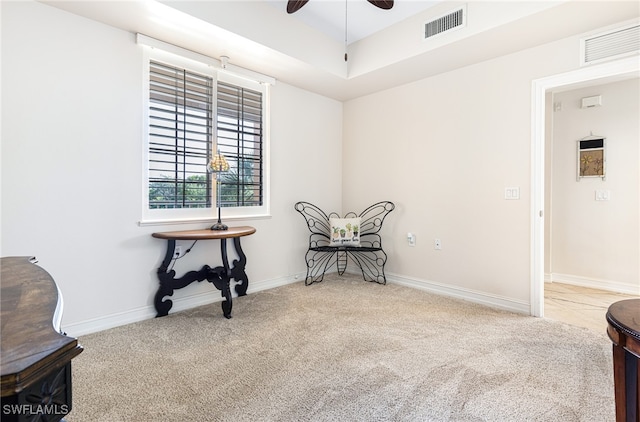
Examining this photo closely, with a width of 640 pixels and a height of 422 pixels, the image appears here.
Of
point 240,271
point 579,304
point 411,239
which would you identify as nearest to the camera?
point 579,304

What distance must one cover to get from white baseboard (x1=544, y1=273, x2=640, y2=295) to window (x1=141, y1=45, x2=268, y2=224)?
3.73 m

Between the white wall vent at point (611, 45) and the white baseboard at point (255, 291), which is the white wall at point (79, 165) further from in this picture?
the white wall vent at point (611, 45)

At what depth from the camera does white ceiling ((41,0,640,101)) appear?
7.56 ft

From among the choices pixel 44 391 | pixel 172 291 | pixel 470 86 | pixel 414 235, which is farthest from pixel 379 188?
pixel 44 391

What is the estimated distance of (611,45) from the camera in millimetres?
2439

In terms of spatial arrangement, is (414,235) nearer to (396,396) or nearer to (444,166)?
(444,166)

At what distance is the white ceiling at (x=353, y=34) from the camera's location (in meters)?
2.30

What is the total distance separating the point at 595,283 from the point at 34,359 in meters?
4.90

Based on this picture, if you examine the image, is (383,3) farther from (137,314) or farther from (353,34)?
(137,314)

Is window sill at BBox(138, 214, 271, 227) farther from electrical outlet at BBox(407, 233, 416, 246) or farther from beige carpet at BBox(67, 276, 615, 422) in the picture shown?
electrical outlet at BBox(407, 233, 416, 246)

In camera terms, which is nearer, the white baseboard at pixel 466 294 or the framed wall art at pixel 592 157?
the white baseboard at pixel 466 294

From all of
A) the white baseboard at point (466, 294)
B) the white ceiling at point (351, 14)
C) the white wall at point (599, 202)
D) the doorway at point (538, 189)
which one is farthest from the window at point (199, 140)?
the white wall at point (599, 202)

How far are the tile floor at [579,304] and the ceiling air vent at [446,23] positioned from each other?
2679 millimetres

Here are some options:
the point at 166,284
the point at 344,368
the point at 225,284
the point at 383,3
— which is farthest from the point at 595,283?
the point at 166,284
